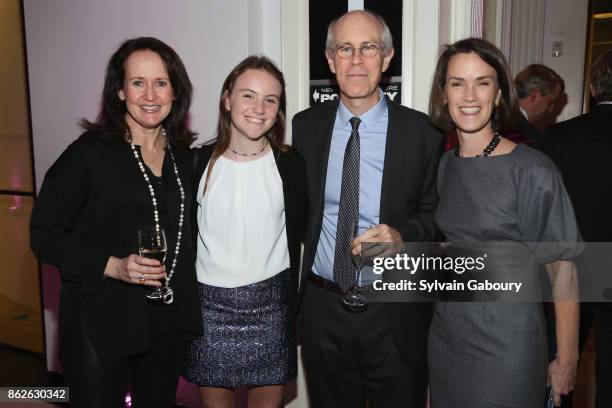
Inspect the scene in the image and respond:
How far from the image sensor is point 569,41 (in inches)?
199

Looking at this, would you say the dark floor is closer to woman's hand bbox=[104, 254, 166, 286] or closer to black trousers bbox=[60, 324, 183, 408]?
black trousers bbox=[60, 324, 183, 408]

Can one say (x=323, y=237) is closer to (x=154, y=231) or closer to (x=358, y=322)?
(x=358, y=322)

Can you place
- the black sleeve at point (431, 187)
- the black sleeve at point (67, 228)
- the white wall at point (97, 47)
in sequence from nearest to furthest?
the black sleeve at point (67, 228) → the black sleeve at point (431, 187) → the white wall at point (97, 47)

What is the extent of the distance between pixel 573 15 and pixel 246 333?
A: 448 centimetres

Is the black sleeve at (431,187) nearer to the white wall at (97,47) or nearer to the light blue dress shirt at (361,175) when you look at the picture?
the light blue dress shirt at (361,175)

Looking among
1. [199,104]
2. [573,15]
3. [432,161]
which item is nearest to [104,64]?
[199,104]

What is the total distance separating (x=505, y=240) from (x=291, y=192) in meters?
0.95

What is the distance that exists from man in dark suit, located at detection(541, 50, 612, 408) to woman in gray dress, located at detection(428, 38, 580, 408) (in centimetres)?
117

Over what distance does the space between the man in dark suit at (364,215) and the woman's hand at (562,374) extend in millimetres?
547

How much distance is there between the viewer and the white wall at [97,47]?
133 inches

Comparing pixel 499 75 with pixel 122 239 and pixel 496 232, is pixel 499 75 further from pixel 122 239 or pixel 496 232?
pixel 122 239

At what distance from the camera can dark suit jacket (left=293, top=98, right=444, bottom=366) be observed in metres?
2.29

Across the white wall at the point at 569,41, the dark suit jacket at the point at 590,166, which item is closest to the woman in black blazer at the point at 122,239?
the dark suit jacket at the point at 590,166

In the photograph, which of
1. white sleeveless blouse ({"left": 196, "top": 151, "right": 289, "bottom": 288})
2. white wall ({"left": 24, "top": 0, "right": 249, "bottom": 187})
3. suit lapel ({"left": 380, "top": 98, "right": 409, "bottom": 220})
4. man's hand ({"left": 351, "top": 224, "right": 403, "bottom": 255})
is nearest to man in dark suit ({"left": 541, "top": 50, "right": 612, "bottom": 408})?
suit lapel ({"left": 380, "top": 98, "right": 409, "bottom": 220})
